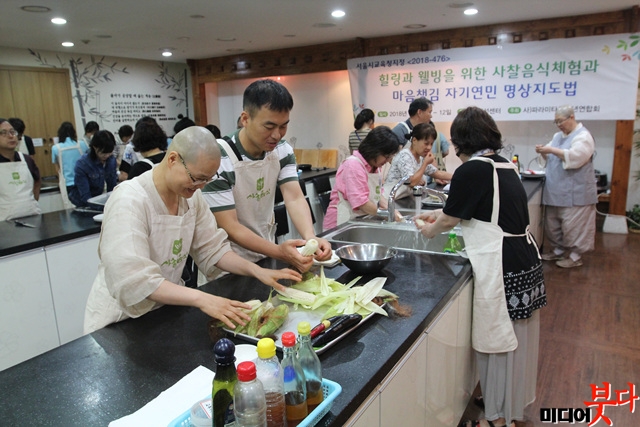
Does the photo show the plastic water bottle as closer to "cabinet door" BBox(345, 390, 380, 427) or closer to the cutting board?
"cabinet door" BBox(345, 390, 380, 427)

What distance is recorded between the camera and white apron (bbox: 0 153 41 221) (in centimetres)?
360

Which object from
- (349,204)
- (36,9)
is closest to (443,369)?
(349,204)

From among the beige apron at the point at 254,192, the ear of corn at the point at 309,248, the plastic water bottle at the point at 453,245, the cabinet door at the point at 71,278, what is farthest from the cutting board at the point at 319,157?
the ear of corn at the point at 309,248

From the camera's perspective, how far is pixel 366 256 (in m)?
2.02

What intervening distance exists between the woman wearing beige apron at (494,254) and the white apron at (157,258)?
1124 millimetres

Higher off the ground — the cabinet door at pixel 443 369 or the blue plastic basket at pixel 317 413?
the blue plastic basket at pixel 317 413

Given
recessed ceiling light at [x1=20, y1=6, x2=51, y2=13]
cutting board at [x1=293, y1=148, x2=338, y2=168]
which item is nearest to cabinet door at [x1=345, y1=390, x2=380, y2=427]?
recessed ceiling light at [x1=20, y1=6, x2=51, y2=13]

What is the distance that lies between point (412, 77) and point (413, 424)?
5471mm

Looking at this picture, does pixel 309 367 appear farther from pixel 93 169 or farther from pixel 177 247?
pixel 93 169

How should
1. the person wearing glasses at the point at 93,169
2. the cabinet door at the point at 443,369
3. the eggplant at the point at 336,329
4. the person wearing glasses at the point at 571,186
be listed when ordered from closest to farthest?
the eggplant at the point at 336,329
the cabinet door at the point at 443,369
the person wearing glasses at the point at 93,169
the person wearing glasses at the point at 571,186

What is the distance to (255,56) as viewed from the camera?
7.72 m

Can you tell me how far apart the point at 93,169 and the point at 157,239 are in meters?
2.79

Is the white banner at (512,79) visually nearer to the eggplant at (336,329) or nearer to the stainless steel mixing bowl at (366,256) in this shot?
the stainless steel mixing bowl at (366,256)

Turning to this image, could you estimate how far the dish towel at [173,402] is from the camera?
0.93 metres
